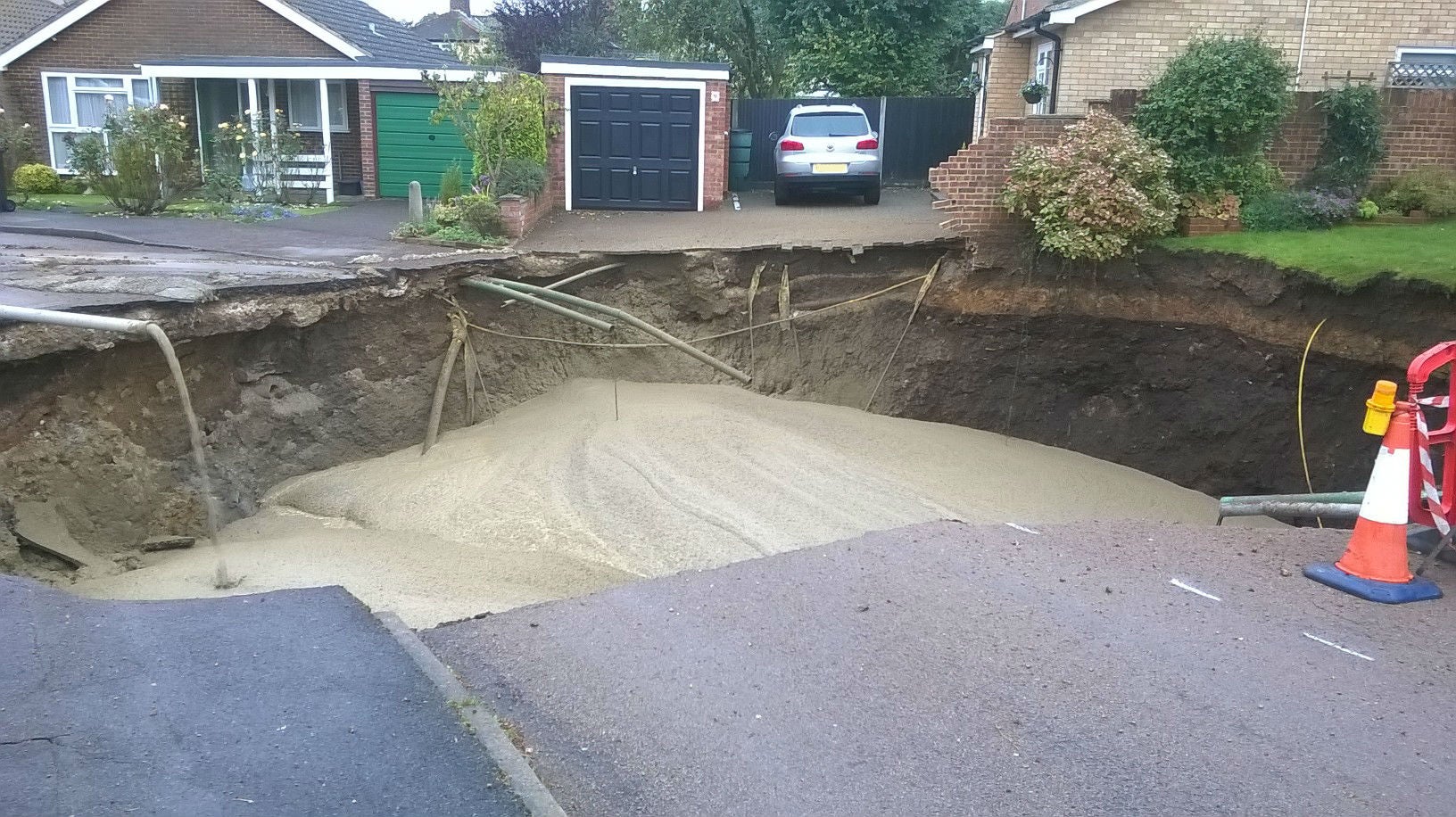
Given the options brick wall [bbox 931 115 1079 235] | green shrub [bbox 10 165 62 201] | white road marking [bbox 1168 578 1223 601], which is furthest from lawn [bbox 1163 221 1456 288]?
green shrub [bbox 10 165 62 201]

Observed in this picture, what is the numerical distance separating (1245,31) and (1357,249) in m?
6.87

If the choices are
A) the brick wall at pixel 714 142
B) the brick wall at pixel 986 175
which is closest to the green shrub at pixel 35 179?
the brick wall at pixel 714 142

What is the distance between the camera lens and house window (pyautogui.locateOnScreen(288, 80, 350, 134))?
71.1 feet

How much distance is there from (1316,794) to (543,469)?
7.19m

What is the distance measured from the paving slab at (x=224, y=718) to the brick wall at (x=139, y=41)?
2036 centimetres

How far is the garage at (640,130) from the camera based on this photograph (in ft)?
58.4

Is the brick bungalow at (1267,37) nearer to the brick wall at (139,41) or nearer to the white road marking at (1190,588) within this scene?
the white road marking at (1190,588)

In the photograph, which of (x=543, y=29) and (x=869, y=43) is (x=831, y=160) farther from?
(x=543, y=29)

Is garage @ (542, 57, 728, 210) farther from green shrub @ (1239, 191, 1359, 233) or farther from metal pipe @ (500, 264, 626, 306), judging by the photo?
green shrub @ (1239, 191, 1359, 233)

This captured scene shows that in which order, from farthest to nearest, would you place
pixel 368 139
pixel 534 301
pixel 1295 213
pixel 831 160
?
1. pixel 368 139
2. pixel 831 160
3. pixel 1295 213
4. pixel 534 301

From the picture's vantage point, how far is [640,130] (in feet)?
59.6

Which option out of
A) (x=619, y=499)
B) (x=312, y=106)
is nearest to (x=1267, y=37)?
(x=619, y=499)

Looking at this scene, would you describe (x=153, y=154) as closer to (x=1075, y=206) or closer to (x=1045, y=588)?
(x=1075, y=206)

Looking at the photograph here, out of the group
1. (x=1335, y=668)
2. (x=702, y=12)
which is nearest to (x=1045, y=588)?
(x=1335, y=668)
